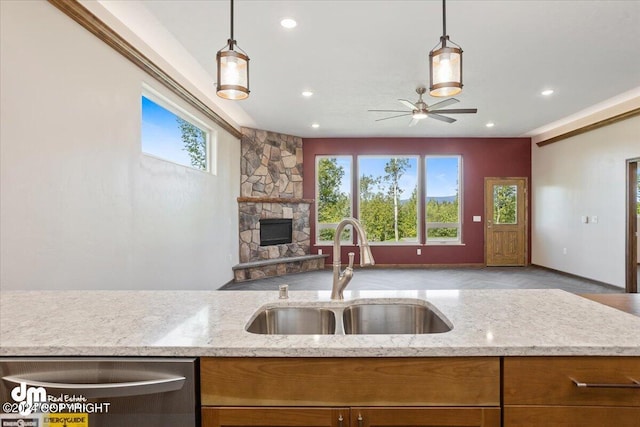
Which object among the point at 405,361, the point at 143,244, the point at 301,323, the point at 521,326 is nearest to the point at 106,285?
the point at 143,244

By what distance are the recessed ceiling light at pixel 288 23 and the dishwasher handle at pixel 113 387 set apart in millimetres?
2888

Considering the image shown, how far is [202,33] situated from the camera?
3068mm

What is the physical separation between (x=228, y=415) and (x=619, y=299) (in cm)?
189

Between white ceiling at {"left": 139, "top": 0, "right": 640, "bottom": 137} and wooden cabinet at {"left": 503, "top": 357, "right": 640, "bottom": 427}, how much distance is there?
2.71 meters

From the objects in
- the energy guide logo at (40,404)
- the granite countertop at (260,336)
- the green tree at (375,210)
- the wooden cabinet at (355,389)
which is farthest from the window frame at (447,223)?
the energy guide logo at (40,404)

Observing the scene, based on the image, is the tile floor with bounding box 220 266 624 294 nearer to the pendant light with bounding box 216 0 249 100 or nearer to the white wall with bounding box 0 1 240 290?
the white wall with bounding box 0 1 240 290

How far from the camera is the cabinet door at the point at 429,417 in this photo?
91 centimetres

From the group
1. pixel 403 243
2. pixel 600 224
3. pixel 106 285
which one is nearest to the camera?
pixel 106 285

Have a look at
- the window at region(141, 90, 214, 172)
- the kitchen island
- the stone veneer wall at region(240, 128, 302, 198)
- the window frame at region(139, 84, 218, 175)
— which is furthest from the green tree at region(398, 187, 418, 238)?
the kitchen island

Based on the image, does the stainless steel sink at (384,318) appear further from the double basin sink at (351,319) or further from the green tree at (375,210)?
the green tree at (375,210)

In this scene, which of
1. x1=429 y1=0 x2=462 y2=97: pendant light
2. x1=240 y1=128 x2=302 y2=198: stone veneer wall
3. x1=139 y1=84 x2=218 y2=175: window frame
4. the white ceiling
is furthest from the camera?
x1=240 y1=128 x2=302 y2=198: stone veneer wall

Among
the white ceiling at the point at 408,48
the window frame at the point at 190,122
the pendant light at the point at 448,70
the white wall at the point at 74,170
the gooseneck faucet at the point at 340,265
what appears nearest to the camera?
the gooseneck faucet at the point at 340,265

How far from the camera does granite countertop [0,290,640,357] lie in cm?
91

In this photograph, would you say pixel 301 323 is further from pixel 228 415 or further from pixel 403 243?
pixel 403 243
